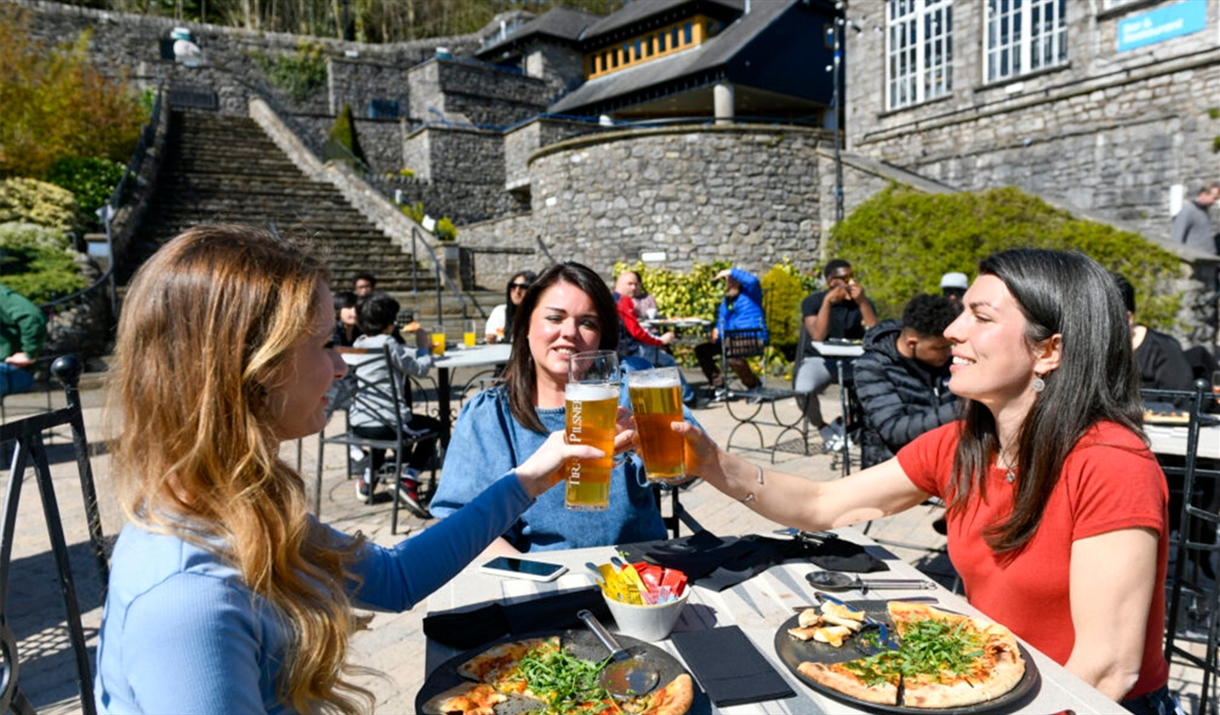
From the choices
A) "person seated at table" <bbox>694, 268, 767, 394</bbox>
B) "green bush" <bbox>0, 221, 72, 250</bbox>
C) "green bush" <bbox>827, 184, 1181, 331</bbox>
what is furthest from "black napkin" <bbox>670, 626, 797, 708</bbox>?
"green bush" <bbox>0, 221, 72, 250</bbox>

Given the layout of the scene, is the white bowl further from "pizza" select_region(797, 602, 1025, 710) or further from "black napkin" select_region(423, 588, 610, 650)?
"pizza" select_region(797, 602, 1025, 710)

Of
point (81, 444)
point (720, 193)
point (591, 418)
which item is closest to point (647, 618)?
point (591, 418)

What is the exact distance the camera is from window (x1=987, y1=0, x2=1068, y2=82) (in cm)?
1296

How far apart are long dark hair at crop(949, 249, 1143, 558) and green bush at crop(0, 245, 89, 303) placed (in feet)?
38.3

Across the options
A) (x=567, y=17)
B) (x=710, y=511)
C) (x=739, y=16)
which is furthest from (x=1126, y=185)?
(x=567, y=17)

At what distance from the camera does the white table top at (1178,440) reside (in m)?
2.74

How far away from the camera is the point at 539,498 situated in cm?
222

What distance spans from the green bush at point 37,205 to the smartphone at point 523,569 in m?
13.9

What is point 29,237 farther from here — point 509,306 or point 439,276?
point 509,306

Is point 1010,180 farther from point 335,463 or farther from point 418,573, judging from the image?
Answer: point 418,573

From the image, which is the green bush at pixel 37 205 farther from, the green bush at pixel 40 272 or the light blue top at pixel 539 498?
the light blue top at pixel 539 498

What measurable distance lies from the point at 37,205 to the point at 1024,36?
1783 centimetres

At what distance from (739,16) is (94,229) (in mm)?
22428

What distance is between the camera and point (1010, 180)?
13.7 meters
